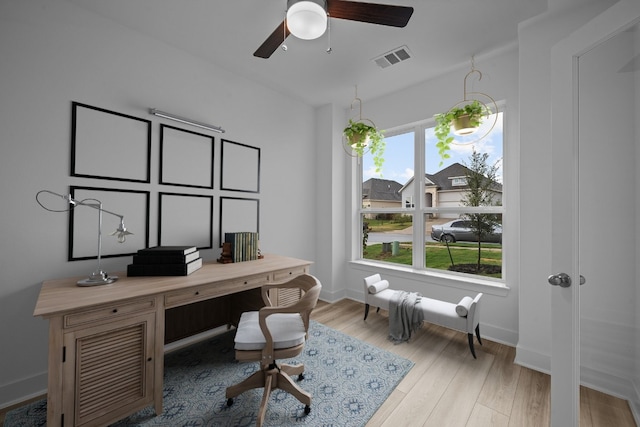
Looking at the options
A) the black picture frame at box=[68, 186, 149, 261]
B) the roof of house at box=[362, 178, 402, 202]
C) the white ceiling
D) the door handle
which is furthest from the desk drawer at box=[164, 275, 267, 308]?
the roof of house at box=[362, 178, 402, 202]

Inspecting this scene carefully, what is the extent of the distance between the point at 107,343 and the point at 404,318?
7.65 feet

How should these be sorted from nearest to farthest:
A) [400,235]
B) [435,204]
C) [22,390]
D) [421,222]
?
[22,390] < [435,204] < [421,222] < [400,235]

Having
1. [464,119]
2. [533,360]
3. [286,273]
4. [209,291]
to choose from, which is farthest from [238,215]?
[533,360]

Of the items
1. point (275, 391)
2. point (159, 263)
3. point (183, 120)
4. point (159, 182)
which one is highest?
point (183, 120)

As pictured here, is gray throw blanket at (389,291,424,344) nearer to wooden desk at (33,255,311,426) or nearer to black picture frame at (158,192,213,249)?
wooden desk at (33,255,311,426)

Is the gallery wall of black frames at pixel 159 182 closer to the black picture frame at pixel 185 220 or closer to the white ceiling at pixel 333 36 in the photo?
the black picture frame at pixel 185 220

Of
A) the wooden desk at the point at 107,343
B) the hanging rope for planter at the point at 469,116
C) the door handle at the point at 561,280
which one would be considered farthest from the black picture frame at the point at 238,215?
the door handle at the point at 561,280

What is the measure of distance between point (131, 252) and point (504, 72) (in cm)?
379

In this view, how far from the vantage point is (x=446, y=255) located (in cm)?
317

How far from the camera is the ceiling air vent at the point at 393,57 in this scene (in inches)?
98.1

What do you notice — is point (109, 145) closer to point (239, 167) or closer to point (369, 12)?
point (239, 167)

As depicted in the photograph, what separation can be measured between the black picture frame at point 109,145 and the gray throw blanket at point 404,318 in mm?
2608

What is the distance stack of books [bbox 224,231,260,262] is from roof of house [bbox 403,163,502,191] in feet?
7.31

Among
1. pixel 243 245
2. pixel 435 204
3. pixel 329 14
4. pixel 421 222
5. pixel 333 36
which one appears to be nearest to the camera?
pixel 329 14
